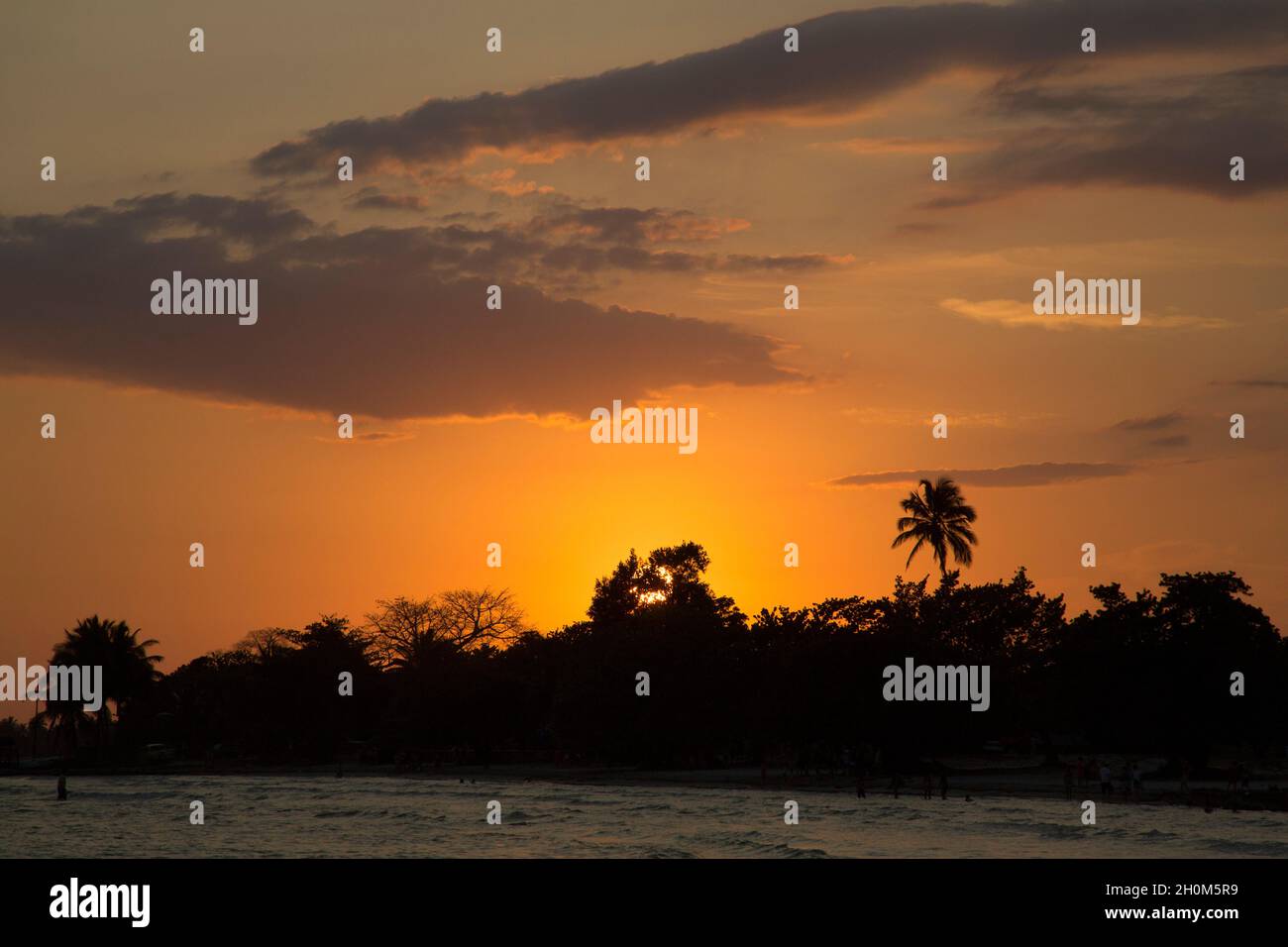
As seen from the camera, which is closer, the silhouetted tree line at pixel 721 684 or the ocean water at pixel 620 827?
the ocean water at pixel 620 827

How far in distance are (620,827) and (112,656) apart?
85.2m

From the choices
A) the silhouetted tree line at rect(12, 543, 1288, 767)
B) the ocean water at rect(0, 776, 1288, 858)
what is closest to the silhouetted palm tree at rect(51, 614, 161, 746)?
the silhouetted tree line at rect(12, 543, 1288, 767)

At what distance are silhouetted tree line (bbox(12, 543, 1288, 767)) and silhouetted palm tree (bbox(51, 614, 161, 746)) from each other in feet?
0.97

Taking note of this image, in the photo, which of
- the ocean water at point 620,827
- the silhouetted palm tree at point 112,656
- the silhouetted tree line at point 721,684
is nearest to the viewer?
the ocean water at point 620,827

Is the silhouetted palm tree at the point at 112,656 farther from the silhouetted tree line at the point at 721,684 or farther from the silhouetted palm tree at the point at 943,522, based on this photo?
the silhouetted palm tree at the point at 943,522

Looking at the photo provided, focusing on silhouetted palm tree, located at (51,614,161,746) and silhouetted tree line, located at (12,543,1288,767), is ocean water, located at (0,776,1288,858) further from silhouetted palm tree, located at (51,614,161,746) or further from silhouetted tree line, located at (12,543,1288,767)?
silhouetted palm tree, located at (51,614,161,746)

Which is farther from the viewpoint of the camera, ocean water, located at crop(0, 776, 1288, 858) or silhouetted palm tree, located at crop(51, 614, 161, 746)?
silhouetted palm tree, located at crop(51, 614, 161, 746)

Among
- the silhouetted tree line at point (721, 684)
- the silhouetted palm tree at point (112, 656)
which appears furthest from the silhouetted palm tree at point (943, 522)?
the silhouetted palm tree at point (112, 656)

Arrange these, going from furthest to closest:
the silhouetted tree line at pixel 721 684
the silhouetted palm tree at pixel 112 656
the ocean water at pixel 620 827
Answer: the silhouetted palm tree at pixel 112 656, the silhouetted tree line at pixel 721 684, the ocean water at pixel 620 827

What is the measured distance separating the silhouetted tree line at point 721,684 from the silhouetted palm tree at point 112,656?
0.97 feet

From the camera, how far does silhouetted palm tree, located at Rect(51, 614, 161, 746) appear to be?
128250 mm

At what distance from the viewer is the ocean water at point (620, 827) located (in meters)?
49.1
